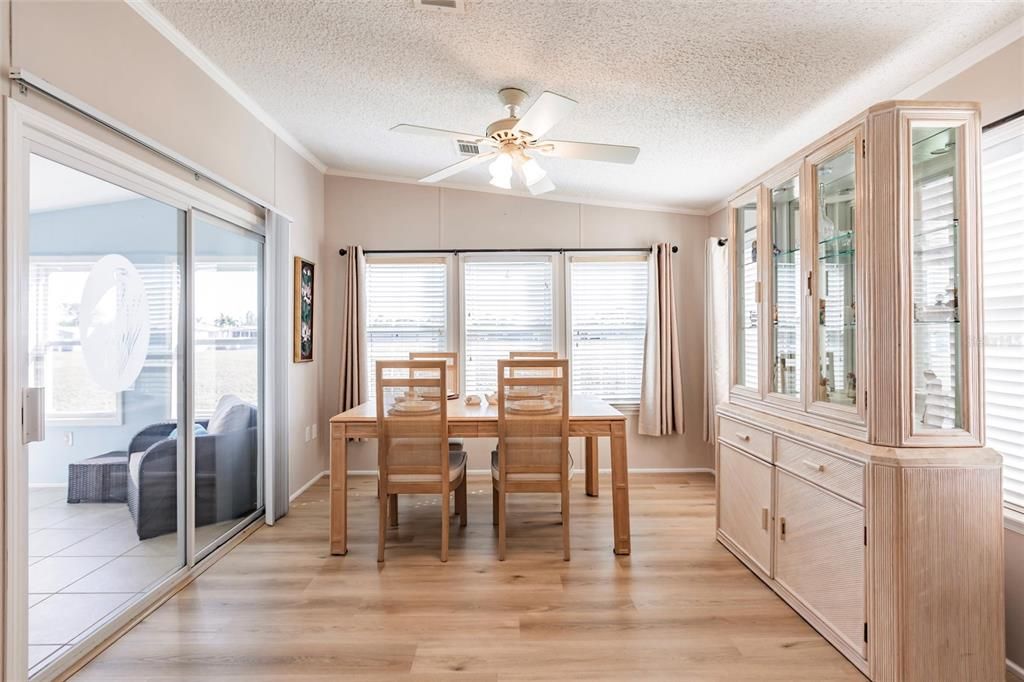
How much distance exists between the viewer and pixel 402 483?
2.94 metres

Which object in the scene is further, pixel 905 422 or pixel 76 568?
pixel 76 568

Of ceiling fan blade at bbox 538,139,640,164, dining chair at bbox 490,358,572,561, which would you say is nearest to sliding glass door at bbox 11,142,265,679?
dining chair at bbox 490,358,572,561

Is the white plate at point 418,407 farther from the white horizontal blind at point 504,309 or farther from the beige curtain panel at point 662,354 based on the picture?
the beige curtain panel at point 662,354

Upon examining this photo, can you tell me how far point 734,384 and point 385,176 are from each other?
3555mm

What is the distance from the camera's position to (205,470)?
294 centimetres

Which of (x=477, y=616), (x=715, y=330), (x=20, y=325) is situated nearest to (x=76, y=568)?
(x=20, y=325)

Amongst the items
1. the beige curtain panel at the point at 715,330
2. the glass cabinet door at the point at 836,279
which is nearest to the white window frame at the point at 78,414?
the glass cabinet door at the point at 836,279

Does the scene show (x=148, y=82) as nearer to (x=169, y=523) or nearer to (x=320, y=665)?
(x=169, y=523)

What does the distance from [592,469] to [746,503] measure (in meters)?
1.44

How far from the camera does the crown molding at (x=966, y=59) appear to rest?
1961 mm

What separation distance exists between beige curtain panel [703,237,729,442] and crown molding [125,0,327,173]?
3654 millimetres

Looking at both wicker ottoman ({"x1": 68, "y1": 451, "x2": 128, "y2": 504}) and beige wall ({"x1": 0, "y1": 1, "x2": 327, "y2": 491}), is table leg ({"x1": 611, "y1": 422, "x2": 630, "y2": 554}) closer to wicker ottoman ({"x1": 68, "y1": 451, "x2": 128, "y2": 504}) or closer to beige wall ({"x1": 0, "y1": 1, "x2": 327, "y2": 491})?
wicker ottoman ({"x1": 68, "y1": 451, "x2": 128, "y2": 504})

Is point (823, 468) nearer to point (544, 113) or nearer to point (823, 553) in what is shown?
point (823, 553)

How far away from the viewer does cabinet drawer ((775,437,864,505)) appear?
194cm
